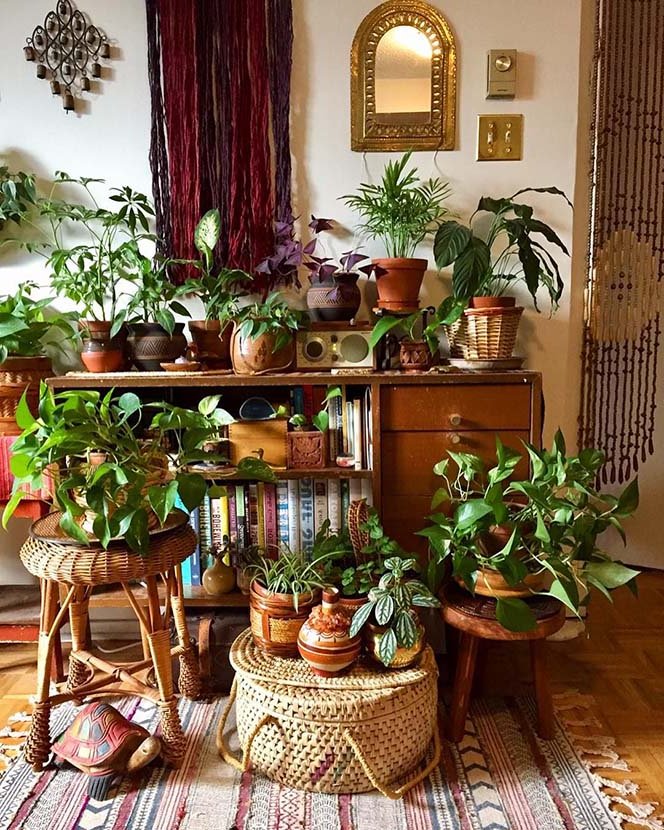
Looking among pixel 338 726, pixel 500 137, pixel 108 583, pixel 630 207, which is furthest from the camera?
pixel 630 207

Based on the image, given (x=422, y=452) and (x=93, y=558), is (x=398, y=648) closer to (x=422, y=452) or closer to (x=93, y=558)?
(x=422, y=452)

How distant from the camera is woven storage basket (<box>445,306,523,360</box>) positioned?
6.05 feet

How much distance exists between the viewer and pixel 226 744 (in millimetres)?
1659

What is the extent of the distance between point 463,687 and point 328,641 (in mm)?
383

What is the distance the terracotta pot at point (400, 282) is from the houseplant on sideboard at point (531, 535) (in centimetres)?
52

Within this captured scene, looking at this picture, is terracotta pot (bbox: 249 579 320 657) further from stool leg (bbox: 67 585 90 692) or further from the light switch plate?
the light switch plate

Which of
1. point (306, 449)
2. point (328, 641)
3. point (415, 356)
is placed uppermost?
point (415, 356)

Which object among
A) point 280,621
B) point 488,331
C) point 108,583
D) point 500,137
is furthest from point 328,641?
point 500,137

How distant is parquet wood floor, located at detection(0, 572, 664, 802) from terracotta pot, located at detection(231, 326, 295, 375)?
3.30 feet

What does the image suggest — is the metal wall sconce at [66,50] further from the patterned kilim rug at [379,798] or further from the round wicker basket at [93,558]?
the patterned kilim rug at [379,798]

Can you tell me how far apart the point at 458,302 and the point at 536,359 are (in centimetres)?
40

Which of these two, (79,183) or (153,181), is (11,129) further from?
(153,181)

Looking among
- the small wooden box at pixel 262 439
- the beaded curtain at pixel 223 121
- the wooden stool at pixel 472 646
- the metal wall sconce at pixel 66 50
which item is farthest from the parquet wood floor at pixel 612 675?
the metal wall sconce at pixel 66 50

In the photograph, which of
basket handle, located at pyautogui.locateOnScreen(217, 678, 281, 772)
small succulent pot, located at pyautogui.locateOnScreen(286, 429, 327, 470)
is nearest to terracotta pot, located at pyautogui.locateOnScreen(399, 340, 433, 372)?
small succulent pot, located at pyautogui.locateOnScreen(286, 429, 327, 470)
